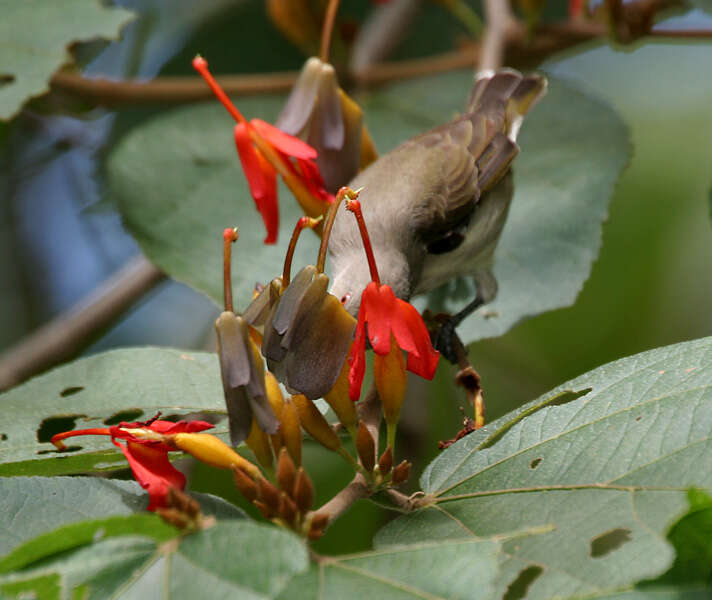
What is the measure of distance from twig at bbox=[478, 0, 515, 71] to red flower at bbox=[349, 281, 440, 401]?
5.41 ft

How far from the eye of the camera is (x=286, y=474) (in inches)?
47.0

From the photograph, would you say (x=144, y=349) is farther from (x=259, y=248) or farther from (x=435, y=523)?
(x=435, y=523)

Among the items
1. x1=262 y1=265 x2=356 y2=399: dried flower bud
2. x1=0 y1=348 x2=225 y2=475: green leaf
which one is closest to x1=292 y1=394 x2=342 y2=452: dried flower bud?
x1=262 y1=265 x2=356 y2=399: dried flower bud

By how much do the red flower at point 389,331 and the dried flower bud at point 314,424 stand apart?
0.31 feet

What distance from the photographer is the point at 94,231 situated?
3580 mm

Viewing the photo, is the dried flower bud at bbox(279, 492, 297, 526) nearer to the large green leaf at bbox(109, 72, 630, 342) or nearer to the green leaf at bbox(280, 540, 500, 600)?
the green leaf at bbox(280, 540, 500, 600)

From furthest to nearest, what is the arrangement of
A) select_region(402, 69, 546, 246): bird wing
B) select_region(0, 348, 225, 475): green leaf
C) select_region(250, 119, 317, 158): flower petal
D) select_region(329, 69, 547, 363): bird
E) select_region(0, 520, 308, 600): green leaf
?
1. select_region(402, 69, 546, 246): bird wing
2. select_region(329, 69, 547, 363): bird
3. select_region(250, 119, 317, 158): flower petal
4. select_region(0, 348, 225, 475): green leaf
5. select_region(0, 520, 308, 600): green leaf

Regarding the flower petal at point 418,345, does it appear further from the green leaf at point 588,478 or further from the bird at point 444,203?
the bird at point 444,203

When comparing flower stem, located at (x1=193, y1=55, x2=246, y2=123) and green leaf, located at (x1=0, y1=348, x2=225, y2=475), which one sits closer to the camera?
green leaf, located at (x1=0, y1=348, x2=225, y2=475)

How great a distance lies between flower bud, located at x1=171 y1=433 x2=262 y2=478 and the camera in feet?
4.24

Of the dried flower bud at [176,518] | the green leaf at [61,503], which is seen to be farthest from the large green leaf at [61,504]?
the dried flower bud at [176,518]

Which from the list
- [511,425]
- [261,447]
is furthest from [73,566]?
[511,425]

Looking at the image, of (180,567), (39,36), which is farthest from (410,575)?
(39,36)

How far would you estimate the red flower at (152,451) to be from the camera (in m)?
1.30
